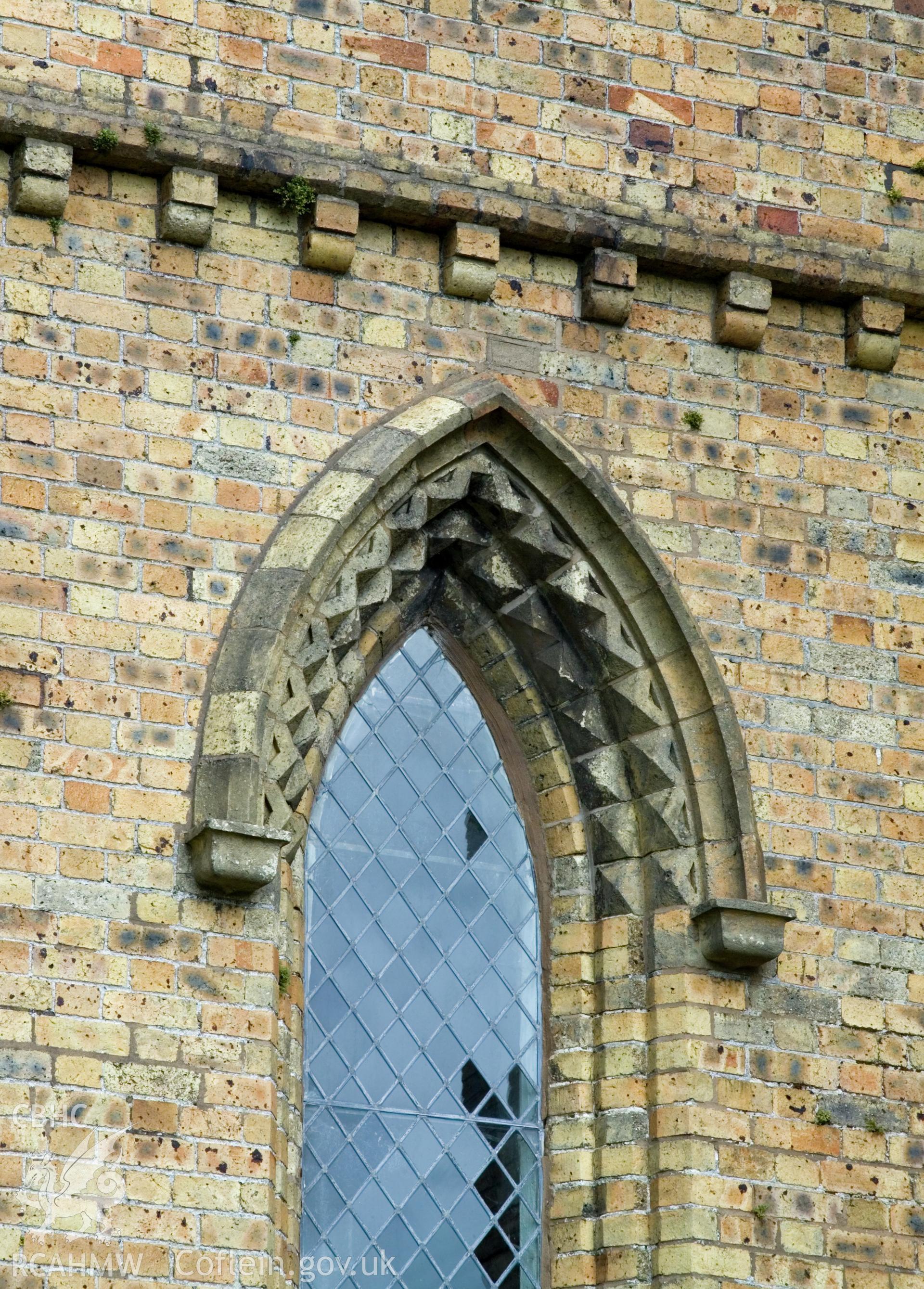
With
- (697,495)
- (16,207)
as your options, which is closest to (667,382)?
(697,495)

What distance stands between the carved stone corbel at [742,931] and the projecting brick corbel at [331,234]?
2537 millimetres

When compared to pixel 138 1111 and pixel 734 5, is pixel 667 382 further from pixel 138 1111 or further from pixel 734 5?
pixel 138 1111

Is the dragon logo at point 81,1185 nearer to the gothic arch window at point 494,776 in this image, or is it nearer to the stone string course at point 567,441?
the stone string course at point 567,441

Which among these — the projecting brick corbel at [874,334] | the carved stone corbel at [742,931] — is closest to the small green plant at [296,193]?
the projecting brick corbel at [874,334]

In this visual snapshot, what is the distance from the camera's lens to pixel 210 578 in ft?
30.1

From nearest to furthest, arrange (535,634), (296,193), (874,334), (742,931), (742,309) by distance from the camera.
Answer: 1. (742,931)
2. (296,193)
3. (535,634)
4. (742,309)
5. (874,334)

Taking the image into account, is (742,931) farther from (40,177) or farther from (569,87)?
(40,177)

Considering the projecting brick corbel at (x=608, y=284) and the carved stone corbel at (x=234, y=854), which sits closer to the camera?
the carved stone corbel at (x=234, y=854)

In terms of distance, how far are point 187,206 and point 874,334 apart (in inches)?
103

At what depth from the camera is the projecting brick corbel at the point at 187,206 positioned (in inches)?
370

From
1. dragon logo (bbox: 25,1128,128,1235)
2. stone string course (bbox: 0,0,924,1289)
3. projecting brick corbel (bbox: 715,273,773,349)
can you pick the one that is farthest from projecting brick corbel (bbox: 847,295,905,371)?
dragon logo (bbox: 25,1128,128,1235)

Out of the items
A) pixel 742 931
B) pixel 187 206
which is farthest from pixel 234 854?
pixel 187 206

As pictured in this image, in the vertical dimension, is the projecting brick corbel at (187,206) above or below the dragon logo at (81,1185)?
above

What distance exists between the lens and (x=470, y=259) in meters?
9.82
